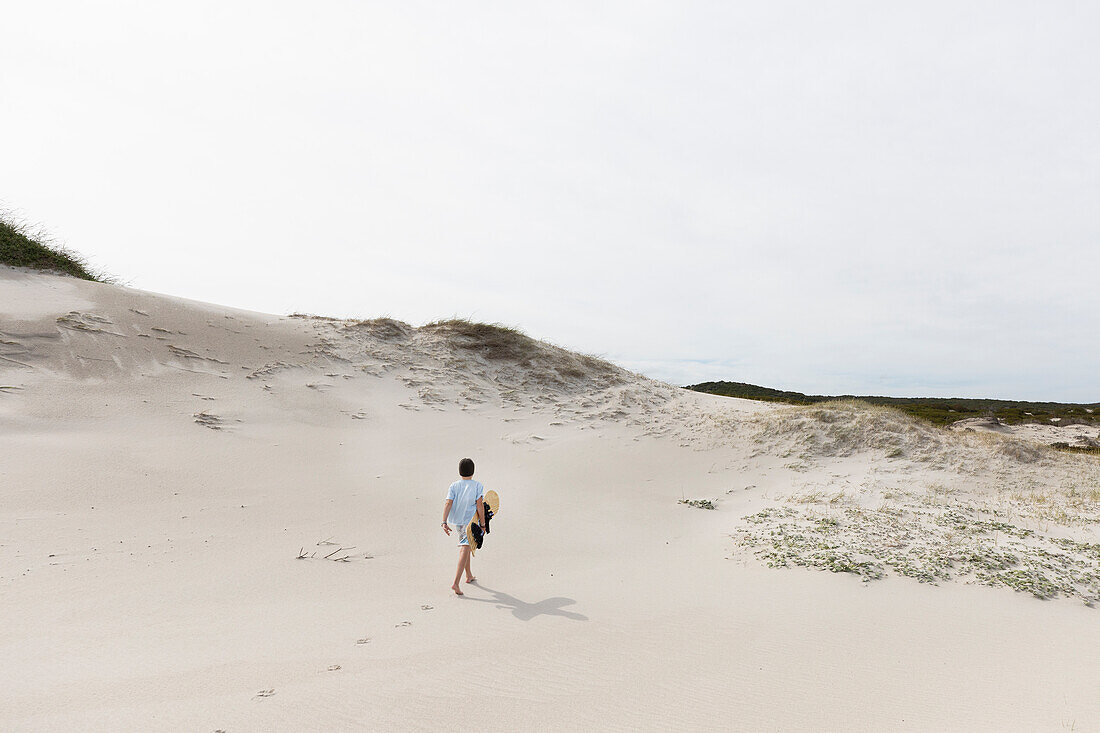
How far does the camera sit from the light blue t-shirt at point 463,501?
643cm

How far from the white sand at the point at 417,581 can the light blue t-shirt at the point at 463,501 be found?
808 mm

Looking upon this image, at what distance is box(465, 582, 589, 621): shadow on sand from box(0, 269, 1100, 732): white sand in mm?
37

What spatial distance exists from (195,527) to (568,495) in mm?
6080

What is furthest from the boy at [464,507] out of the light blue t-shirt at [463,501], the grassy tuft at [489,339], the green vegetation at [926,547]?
the grassy tuft at [489,339]

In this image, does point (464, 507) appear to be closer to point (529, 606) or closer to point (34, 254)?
point (529, 606)

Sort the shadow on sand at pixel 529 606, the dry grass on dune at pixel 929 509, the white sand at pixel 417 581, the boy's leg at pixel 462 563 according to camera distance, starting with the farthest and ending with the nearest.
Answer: the dry grass on dune at pixel 929 509 < the boy's leg at pixel 462 563 < the shadow on sand at pixel 529 606 < the white sand at pixel 417 581

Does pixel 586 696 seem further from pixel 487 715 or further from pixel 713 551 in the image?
pixel 713 551

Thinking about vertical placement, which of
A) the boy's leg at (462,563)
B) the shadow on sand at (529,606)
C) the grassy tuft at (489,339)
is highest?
the grassy tuft at (489,339)

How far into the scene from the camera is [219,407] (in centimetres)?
1231

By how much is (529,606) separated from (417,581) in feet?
4.81

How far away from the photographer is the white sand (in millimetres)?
3969

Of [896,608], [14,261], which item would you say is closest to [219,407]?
[14,261]

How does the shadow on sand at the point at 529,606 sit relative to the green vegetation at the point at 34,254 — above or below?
below

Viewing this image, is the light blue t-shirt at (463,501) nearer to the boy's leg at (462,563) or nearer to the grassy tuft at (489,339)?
the boy's leg at (462,563)
